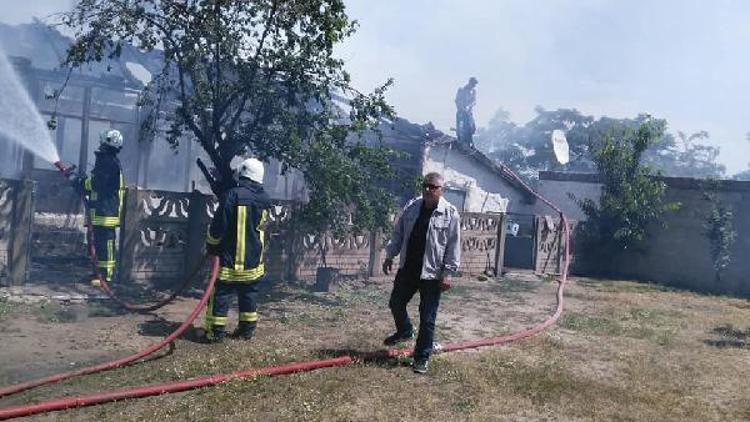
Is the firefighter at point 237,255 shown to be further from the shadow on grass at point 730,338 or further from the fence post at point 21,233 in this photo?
the shadow on grass at point 730,338

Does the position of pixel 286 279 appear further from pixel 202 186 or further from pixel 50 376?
pixel 202 186

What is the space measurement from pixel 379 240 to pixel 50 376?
6728 millimetres

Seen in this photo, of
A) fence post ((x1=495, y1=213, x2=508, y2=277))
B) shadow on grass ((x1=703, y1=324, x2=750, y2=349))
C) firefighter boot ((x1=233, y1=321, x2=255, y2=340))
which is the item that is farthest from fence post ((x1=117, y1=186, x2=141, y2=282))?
shadow on grass ((x1=703, y1=324, x2=750, y2=349))

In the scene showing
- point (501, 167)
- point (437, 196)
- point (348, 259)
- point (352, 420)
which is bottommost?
point (352, 420)

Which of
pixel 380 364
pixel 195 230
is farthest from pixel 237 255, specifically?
pixel 195 230

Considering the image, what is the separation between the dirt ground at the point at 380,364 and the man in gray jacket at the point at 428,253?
414 millimetres

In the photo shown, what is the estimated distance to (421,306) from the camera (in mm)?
5816

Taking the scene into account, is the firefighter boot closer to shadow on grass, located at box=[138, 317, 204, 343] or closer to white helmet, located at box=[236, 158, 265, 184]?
shadow on grass, located at box=[138, 317, 204, 343]

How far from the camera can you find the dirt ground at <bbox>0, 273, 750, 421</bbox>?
4.64 meters

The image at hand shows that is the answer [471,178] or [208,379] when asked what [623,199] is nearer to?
[471,178]

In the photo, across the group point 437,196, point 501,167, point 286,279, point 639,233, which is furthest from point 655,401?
point 501,167

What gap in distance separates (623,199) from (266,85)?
34.2 ft

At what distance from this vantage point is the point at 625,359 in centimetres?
677

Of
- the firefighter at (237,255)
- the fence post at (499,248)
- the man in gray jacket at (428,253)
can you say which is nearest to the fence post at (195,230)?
the firefighter at (237,255)
